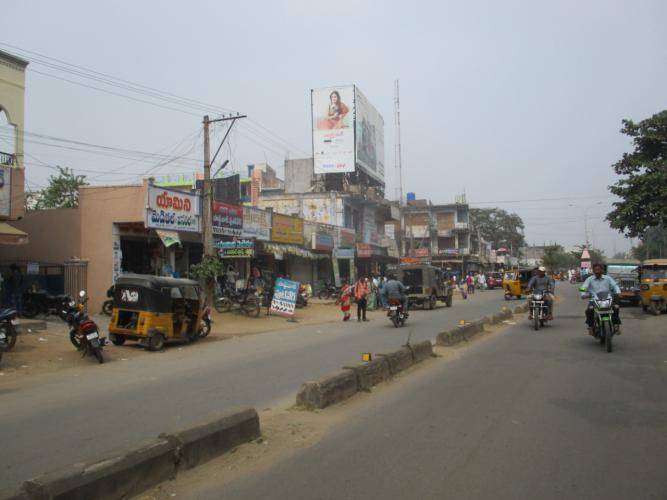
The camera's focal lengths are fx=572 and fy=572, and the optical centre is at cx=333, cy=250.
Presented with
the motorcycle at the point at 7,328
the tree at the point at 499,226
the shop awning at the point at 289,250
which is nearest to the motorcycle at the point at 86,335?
the motorcycle at the point at 7,328

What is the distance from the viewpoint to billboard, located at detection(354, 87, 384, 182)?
4734cm

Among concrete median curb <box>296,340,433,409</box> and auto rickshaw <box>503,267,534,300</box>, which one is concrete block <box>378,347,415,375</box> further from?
auto rickshaw <box>503,267,534,300</box>

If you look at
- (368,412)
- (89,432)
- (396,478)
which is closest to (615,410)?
(368,412)

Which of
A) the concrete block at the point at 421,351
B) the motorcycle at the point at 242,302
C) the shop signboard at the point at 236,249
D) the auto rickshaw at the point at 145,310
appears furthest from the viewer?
the shop signboard at the point at 236,249

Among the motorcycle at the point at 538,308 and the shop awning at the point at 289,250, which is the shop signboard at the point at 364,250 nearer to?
the shop awning at the point at 289,250

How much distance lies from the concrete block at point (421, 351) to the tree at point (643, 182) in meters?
19.1

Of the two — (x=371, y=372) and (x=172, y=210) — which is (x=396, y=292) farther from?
(x=371, y=372)

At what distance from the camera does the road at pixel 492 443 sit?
459 cm

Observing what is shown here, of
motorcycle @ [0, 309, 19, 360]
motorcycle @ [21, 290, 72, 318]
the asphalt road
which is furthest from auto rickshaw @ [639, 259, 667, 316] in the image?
motorcycle @ [21, 290, 72, 318]

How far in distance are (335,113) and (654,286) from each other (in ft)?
102

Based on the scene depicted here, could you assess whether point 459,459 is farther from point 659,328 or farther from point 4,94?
point 4,94

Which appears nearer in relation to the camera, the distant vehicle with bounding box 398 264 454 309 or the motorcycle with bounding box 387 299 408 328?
the motorcycle with bounding box 387 299 408 328

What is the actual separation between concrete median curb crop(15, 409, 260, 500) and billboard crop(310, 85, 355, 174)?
41.5 meters

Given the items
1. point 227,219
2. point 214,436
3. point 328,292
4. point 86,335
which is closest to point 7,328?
point 86,335
